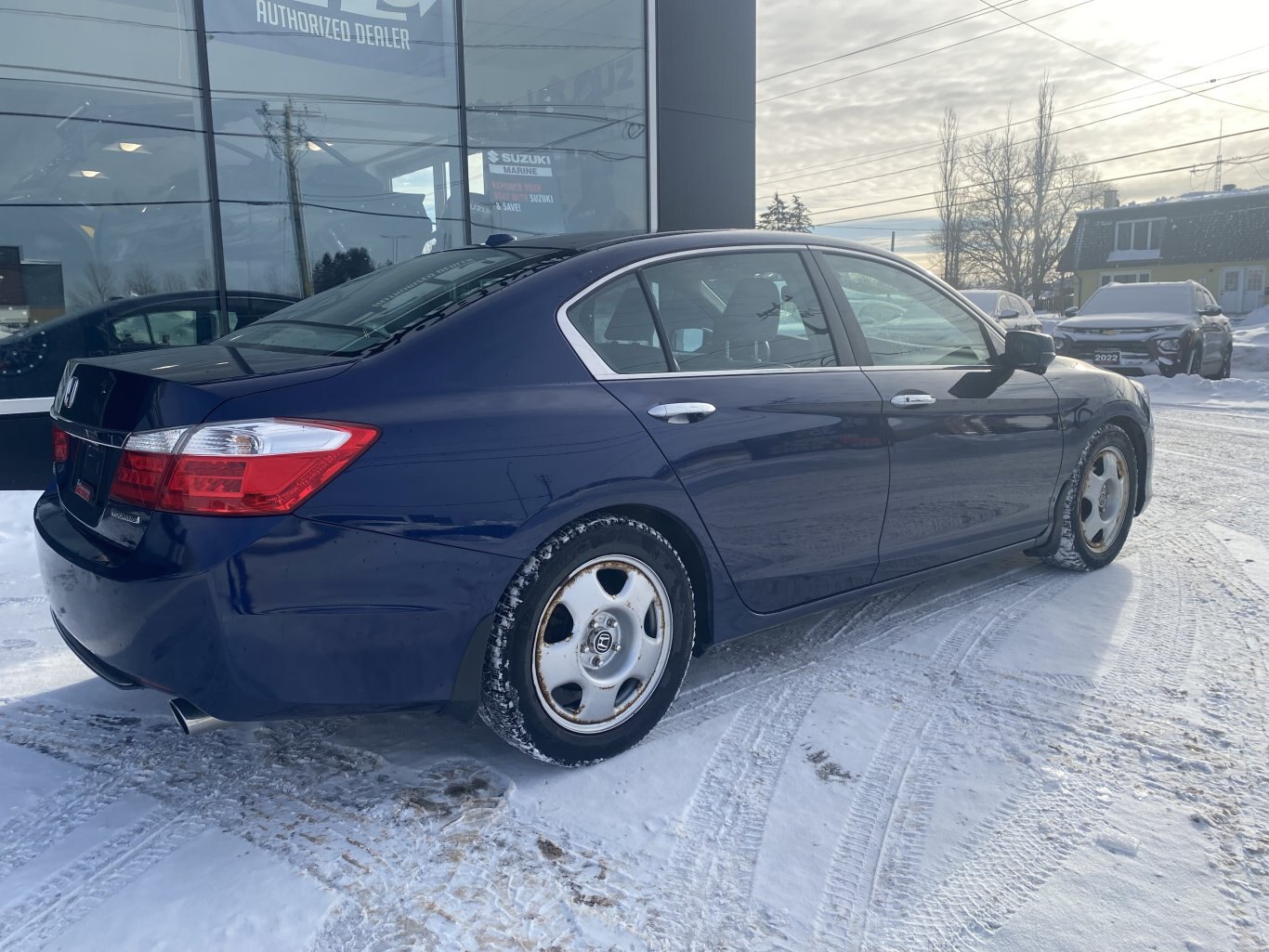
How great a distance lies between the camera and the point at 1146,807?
256cm

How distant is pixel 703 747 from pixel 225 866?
132cm

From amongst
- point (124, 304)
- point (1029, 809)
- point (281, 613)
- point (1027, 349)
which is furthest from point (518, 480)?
point (124, 304)

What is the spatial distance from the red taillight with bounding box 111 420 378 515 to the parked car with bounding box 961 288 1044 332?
15.9m

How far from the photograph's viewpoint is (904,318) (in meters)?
3.85

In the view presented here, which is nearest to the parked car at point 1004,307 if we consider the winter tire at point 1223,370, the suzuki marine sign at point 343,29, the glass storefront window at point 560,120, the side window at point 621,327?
the winter tire at point 1223,370

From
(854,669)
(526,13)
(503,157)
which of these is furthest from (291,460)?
(526,13)

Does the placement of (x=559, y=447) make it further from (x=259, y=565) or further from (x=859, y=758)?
(x=859, y=758)

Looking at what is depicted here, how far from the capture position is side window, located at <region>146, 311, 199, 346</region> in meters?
7.77

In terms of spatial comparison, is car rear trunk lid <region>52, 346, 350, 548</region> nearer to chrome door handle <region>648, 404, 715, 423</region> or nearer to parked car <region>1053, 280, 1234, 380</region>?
chrome door handle <region>648, 404, 715, 423</region>

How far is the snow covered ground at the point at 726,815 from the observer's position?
2.10m

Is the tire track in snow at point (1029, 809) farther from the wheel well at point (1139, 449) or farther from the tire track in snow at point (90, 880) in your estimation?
the tire track in snow at point (90, 880)

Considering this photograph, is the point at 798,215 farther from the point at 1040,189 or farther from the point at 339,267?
the point at 339,267

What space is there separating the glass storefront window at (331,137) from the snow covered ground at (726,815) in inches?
215

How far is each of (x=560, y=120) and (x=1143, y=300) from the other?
10.9m
